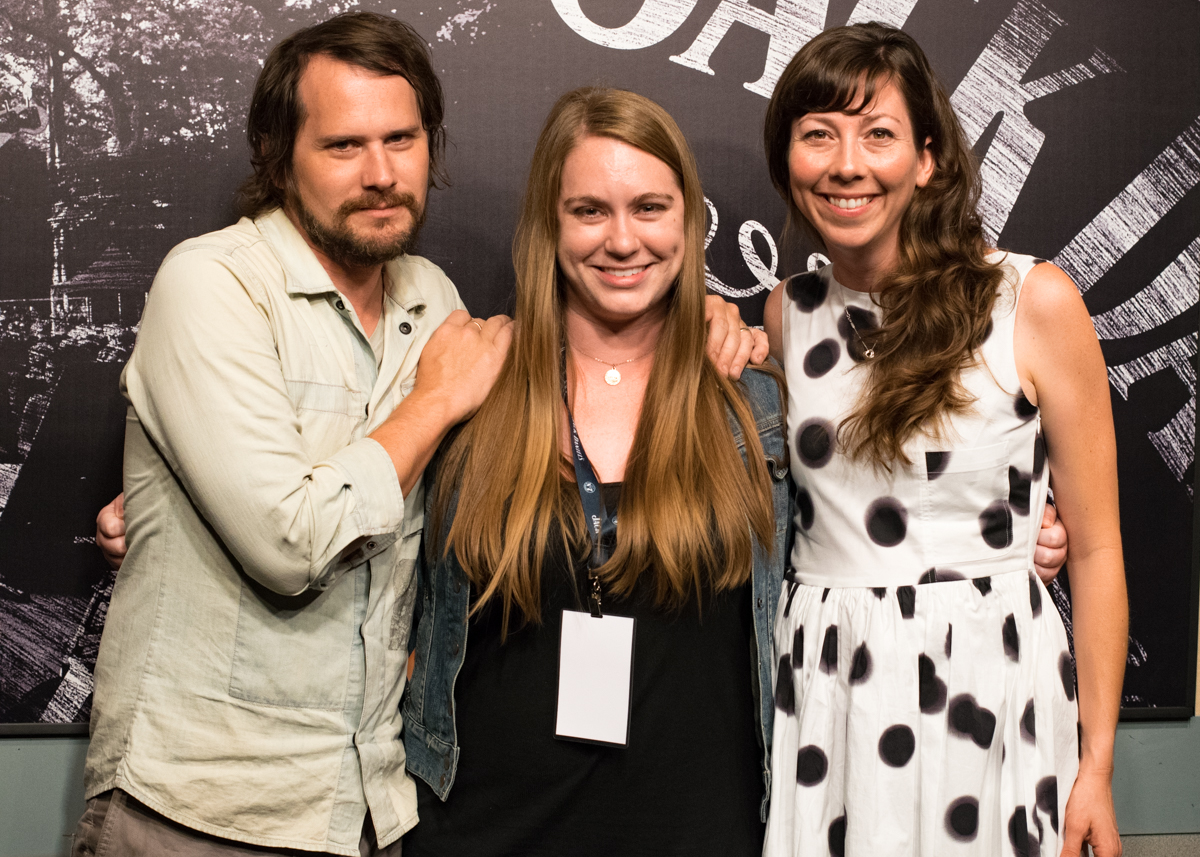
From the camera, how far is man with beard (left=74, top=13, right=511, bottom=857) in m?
1.45

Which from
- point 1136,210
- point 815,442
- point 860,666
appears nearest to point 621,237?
point 815,442

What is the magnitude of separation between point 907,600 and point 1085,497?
15.0 inches

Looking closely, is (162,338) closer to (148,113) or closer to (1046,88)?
(148,113)

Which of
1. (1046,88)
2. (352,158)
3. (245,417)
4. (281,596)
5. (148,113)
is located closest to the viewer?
(245,417)

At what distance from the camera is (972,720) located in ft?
5.05

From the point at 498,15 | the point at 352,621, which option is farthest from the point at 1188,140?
the point at 352,621

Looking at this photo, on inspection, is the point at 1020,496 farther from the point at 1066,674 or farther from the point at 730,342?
the point at 730,342

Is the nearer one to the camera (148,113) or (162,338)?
(162,338)

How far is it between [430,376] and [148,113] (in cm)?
107

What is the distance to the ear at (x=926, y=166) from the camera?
1.71 m

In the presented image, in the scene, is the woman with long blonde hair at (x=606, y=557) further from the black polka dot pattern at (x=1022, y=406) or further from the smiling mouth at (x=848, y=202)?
the black polka dot pattern at (x=1022, y=406)

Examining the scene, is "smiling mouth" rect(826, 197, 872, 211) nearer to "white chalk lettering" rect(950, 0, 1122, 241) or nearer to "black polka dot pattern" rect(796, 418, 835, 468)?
"black polka dot pattern" rect(796, 418, 835, 468)

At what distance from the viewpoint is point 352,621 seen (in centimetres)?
161

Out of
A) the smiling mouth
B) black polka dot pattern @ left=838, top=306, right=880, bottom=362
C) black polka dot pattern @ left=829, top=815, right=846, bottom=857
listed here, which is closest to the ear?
the smiling mouth
